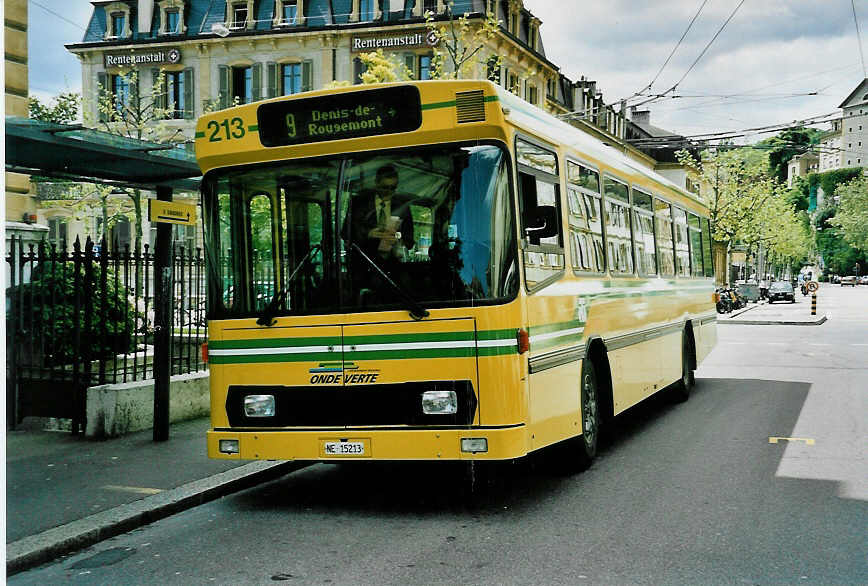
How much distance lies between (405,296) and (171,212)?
370cm

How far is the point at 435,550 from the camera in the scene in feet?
20.0

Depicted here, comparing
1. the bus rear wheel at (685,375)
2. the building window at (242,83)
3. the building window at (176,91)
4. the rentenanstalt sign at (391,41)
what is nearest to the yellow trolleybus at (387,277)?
the bus rear wheel at (685,375)

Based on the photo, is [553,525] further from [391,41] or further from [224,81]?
[224,81]

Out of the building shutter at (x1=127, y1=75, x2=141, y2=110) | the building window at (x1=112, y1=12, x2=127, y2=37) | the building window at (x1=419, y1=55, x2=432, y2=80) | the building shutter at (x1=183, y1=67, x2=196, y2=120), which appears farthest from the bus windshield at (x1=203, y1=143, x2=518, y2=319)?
the building window at (x1=112, y1=12, x2=127, y2=37)

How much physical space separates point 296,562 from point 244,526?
3.74 feet

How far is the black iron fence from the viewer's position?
10398mm

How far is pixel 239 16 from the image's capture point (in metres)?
50.0

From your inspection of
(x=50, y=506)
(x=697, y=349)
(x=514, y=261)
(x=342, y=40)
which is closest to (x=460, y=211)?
(x=514, y=261)

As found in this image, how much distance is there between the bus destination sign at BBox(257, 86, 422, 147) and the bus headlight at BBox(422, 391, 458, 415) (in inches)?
73.5

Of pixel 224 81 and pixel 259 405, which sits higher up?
pixel 224 81

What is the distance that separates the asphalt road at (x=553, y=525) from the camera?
561 cm

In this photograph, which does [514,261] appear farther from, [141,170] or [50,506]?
[141,170]

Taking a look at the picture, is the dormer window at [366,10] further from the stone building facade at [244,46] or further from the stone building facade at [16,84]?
the stone building facade at [16,84]

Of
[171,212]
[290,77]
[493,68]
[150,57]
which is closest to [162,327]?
[171,212]
